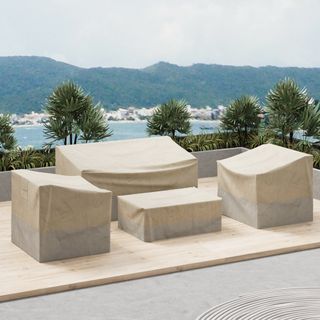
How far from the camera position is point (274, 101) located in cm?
1046

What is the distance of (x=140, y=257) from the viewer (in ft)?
23.6

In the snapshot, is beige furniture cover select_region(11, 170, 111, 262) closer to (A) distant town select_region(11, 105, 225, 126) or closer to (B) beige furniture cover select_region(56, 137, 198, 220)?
(B) beige furniture cover select_region(56, 137, 198, 220)

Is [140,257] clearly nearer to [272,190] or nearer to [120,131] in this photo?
[272,190]

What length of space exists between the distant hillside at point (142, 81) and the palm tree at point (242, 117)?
14.7ft

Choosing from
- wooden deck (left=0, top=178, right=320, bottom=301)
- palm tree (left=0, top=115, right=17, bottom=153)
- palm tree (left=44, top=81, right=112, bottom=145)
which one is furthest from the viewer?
palm tree (left=44, top=81, right=112, bottom=145)

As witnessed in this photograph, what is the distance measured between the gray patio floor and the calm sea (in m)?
3.82

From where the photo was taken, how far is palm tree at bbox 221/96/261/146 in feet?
35.5

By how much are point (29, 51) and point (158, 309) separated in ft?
40.8

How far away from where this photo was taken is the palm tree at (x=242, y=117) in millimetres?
10820

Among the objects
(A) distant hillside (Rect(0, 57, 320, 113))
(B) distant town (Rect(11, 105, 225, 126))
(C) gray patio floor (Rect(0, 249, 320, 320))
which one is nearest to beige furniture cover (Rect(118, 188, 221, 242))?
(C) gray patio floor (Rect(0, 249, 320, 320))

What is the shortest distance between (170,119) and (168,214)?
302 centimetres

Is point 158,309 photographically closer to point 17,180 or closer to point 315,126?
point 17,180

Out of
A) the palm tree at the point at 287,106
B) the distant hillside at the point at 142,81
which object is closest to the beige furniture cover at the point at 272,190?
the palm tree at the point at 287,106

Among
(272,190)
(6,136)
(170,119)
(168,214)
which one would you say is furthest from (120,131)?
(168,214)
